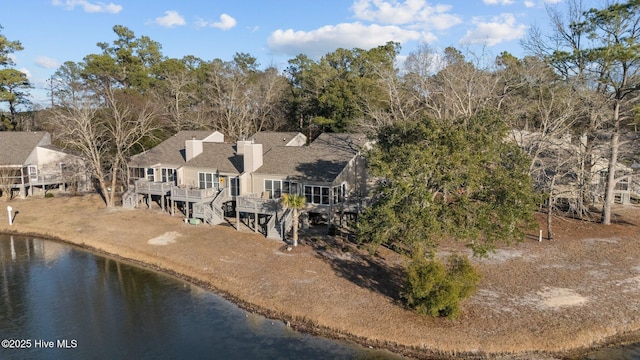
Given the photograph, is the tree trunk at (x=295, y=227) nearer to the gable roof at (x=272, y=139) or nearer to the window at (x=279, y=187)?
the window at (x=279, y=187)

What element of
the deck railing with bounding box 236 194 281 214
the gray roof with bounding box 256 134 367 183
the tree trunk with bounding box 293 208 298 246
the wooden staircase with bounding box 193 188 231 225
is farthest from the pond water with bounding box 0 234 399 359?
the gray roof with bounding box 256 134 367 183

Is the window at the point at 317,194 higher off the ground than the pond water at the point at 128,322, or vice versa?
the window at the point at 317,194

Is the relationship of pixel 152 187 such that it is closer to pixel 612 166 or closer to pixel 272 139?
pixel 272 139

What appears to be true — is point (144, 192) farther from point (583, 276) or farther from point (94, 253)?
point (583, 276)

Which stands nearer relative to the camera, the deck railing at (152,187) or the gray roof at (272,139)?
the deck railing at (152,187)

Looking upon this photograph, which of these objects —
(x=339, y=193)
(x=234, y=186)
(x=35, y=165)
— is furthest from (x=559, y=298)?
(x=35, y=165)

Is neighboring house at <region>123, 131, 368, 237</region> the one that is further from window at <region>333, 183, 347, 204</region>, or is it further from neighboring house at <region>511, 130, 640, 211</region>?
neighboring house at <region>511, 130, 640, 211</region>

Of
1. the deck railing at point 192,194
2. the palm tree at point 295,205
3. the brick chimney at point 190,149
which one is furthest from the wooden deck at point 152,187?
the palm tree at point 295,205
